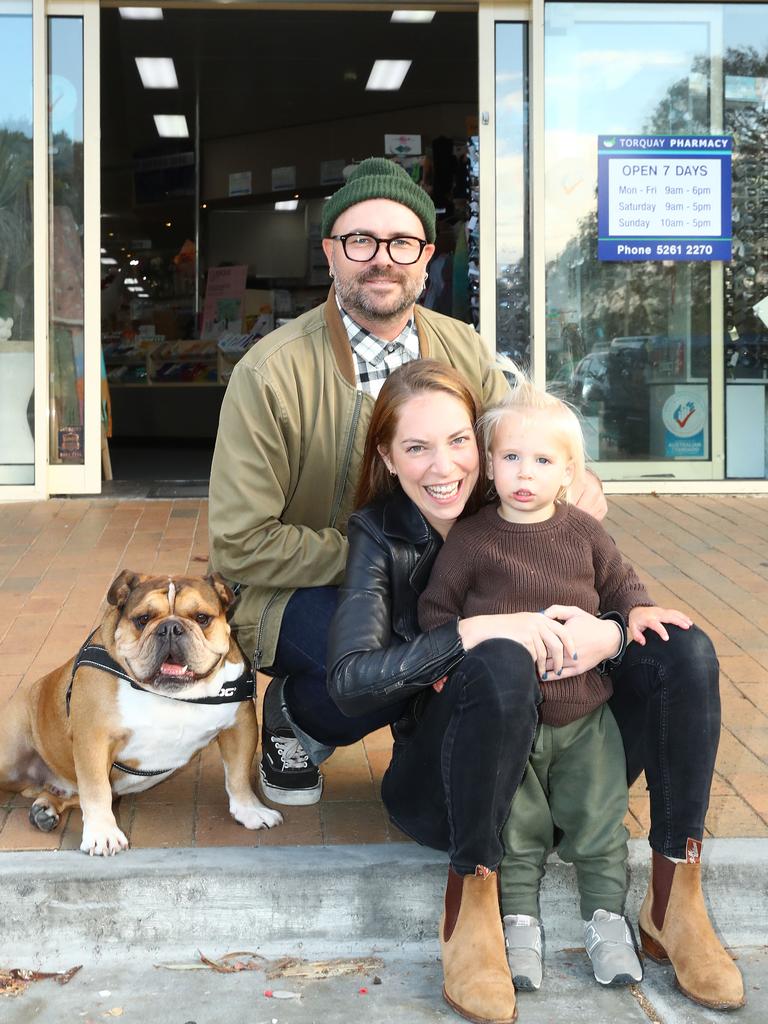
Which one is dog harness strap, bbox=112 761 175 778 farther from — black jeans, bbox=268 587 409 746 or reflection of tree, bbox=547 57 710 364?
reflection of tree, bbox=547 57 710 364

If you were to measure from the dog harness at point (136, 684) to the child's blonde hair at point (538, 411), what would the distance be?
0.84 meters

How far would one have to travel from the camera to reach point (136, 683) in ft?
9.70

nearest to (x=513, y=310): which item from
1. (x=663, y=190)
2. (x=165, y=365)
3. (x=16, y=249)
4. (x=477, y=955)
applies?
(x=663, y=190)

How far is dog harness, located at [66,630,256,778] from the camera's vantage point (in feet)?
9.78

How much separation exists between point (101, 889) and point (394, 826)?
76 centimetres

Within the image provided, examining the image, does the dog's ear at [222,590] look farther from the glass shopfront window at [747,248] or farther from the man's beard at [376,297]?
the glass shopfront window at [747,248]

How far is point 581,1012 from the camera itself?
257cm

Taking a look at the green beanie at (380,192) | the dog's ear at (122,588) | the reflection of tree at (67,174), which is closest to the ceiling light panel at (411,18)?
the reflection of tree at (67,174)

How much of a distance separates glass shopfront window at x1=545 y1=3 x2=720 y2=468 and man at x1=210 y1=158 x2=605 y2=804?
520 centimetres

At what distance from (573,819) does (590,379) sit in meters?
6.12

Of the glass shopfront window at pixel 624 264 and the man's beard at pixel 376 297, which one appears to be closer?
the man's beard at pixel 376 297

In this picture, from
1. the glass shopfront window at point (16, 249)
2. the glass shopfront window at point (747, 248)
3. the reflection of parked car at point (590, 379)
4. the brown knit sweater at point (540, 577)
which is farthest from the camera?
the reflection of parked car at point (590, 379)

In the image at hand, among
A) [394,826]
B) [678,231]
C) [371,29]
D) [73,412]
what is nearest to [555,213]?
[678,231]

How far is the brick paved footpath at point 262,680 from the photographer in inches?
125
